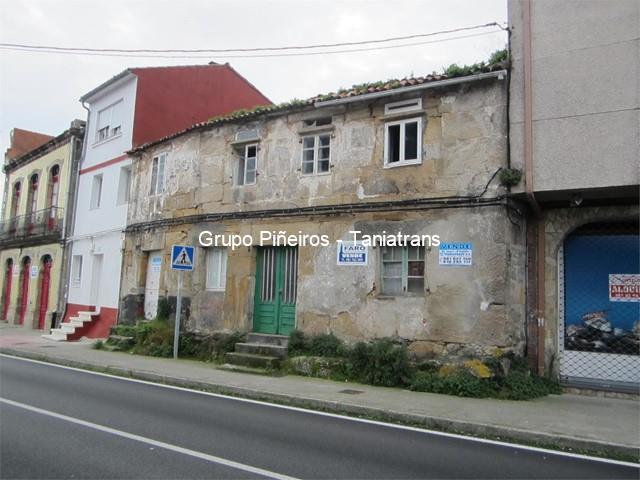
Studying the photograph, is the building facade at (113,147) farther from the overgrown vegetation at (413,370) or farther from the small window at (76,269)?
the overgrown vegetation at (413,370)

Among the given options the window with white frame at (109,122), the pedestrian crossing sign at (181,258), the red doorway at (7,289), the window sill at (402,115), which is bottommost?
the red doorway at (7,289)

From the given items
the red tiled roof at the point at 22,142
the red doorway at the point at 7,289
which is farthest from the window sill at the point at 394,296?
the red tiled roof at the point at 22,142

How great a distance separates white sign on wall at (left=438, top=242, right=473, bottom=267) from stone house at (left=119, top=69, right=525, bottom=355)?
2 centimetres

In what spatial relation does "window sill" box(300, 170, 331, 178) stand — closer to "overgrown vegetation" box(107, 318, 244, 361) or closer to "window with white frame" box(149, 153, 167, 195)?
"overgrown vegetation" box(107, 318, 244, 361)

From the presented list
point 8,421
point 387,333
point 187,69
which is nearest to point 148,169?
point 187,69

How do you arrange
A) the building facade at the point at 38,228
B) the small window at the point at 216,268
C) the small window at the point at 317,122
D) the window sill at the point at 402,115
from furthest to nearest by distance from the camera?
the building facade at the point at 38,228 → the small window at the point at 216,268 → the small window at the point at 317,122 → the window sill at the point at 402,115

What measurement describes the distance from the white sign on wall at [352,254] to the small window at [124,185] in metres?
9.87

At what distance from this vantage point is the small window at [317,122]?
12.1 meters

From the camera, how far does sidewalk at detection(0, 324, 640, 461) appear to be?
641 cm

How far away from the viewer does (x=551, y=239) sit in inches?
396

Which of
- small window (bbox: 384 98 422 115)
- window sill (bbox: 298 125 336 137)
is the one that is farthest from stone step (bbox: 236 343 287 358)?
small window (bbox: 384 98 422 115)

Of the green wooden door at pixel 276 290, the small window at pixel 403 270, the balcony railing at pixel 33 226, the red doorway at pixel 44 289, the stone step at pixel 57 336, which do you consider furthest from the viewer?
the red doorway at pixel 44 289

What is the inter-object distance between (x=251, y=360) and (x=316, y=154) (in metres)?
5.09

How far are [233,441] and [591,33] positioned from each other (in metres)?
9.08
